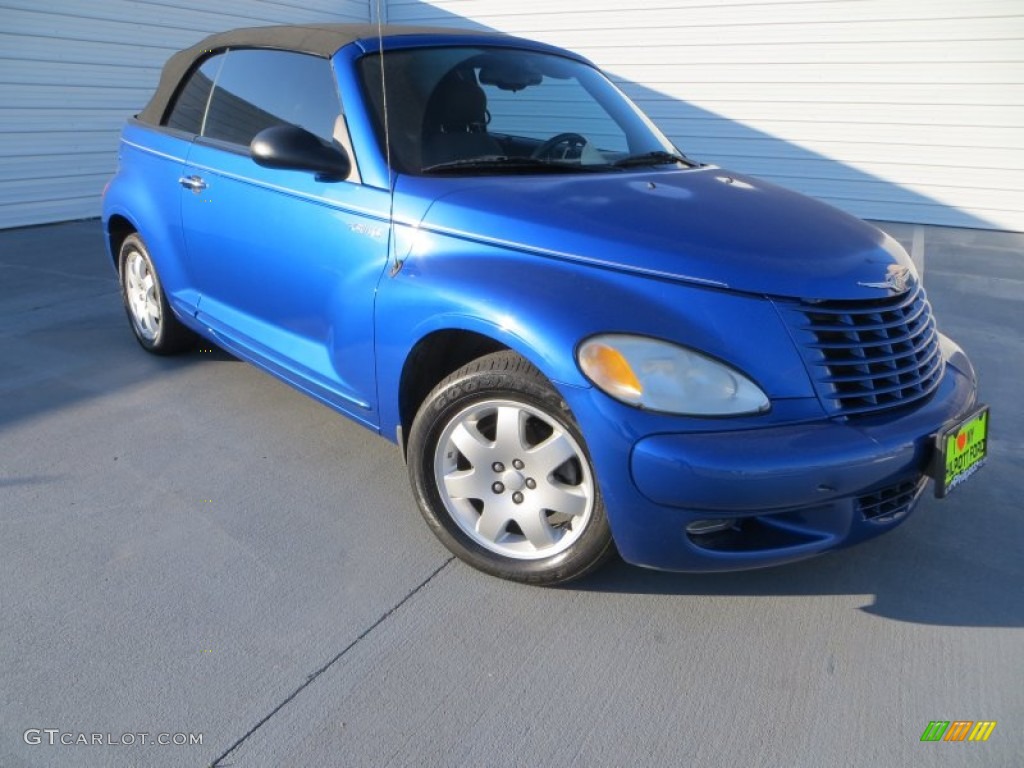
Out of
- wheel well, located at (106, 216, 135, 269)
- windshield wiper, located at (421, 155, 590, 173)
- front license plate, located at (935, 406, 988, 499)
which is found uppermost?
windshield wiper, located at (421, 155, 590, 173)

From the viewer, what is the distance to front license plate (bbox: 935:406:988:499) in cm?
245

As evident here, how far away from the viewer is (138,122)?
4.57 m

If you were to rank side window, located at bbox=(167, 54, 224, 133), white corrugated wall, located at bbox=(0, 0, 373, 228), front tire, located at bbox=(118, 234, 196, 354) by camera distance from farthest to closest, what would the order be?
white corrugated wall, located at bbox=(0, 0, 373, 228) < front tire, located at bbox=(118, 234, 196, 354) < side window, located at bbox=(167, 54, 224, 133)

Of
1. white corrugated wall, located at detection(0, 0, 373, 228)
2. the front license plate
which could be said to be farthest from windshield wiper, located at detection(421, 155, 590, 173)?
white corrugated wall, located at detection(0, 0, 373, 228)

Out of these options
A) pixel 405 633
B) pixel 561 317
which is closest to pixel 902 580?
pixel 561 317

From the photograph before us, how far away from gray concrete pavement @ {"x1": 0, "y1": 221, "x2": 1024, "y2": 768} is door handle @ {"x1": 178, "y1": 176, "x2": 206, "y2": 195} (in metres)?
1.07

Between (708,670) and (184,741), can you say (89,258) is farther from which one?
(708,670)

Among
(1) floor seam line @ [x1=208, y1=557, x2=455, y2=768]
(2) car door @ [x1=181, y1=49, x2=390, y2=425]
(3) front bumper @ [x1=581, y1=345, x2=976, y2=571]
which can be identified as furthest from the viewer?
(2) car door @ [x1=181, y1=49, x2=390, y2=425]

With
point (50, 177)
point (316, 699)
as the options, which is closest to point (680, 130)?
point (50, 177)

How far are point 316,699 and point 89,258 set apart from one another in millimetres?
6127

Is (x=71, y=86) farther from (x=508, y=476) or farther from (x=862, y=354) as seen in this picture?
(x=862, y=354)

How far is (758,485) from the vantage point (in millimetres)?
2240

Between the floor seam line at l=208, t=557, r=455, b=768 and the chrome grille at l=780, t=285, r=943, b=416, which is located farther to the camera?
the chrome grille at l=780, t=285, r=943, b=416

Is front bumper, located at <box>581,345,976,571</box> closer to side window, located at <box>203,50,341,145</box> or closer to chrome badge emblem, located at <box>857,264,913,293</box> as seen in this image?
chrome badge emblem, located at <box>857,264,913,293</box>
